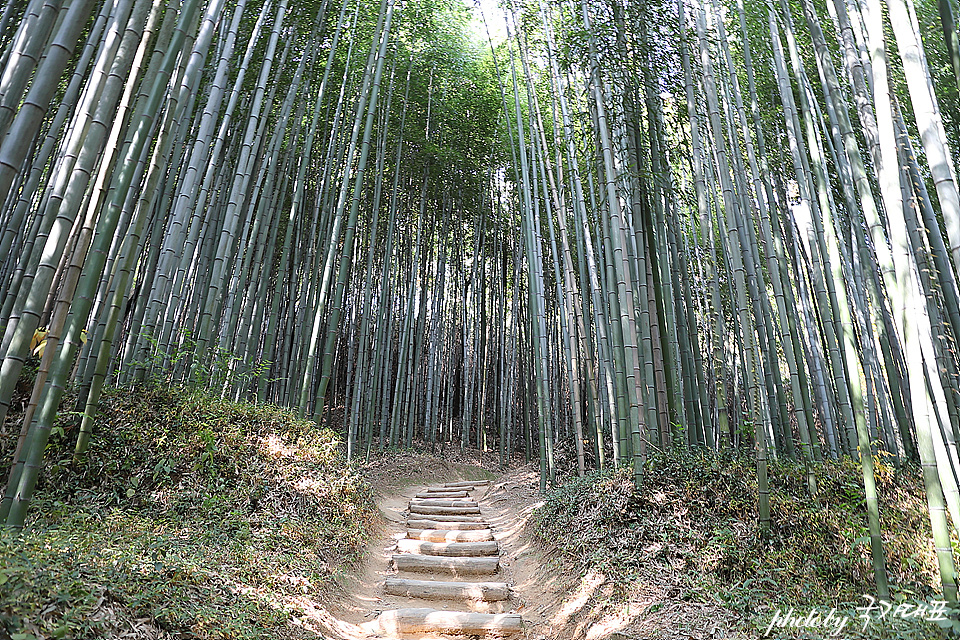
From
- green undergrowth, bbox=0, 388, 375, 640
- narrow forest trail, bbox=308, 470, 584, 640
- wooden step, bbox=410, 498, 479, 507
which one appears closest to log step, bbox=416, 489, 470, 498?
wooden step, bbox=410, 498, 479, 507

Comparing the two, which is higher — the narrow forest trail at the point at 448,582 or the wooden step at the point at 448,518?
the wooden step at the point at 448,518

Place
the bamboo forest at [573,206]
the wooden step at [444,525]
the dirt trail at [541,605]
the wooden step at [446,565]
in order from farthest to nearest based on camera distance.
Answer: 1. the wooden step at [444,525]
2. the wooden step at [446,565]
3. the dirt trail at [541,605]
4. the bamboo forest at [573,206]

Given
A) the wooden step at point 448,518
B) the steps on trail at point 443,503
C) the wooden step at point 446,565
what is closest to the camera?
the wooden step at point 446,565

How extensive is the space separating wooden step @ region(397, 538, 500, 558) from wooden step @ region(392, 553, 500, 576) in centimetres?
23

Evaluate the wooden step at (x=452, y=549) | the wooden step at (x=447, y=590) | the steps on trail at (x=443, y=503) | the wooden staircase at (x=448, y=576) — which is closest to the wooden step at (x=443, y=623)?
the wooden staircase at (x=448, y=576)

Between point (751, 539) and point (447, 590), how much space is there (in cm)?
166

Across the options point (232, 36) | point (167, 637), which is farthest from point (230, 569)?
point (232, 36)

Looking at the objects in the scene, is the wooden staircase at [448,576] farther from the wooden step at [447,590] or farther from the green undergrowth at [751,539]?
the green undergrowth at [751,539]

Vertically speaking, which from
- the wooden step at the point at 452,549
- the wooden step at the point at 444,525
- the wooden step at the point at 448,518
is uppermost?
the wooden step at the point at 448,518

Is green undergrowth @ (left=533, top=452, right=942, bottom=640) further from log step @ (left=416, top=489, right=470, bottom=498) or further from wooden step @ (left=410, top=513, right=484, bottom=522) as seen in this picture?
log step @ (left=416, top=489, right=470, bottom=498)

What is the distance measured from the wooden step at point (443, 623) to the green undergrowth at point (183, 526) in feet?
1.24

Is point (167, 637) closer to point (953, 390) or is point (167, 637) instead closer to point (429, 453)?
point (953, 390)

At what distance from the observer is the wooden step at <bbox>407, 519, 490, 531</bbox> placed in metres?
4.51

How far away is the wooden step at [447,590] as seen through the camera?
121 inches
